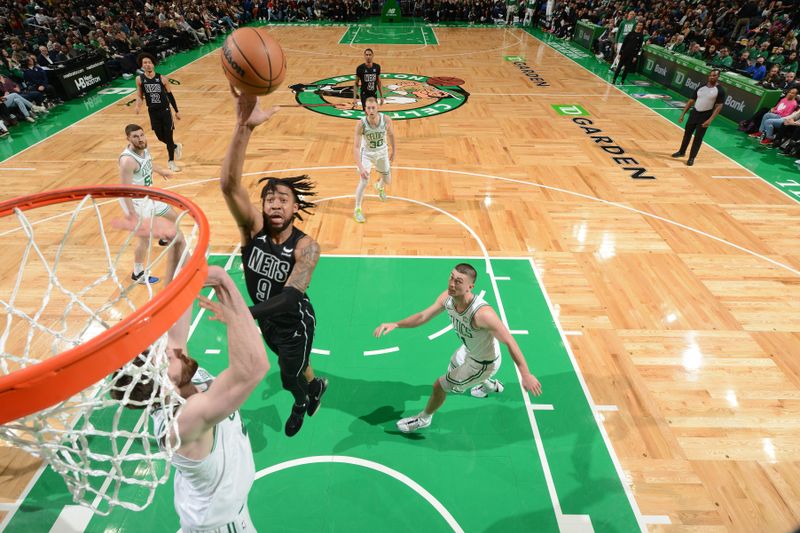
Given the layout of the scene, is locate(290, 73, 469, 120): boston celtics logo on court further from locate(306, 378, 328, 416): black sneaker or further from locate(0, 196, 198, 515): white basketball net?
locate(306, 378, 328, 416): black sneaker

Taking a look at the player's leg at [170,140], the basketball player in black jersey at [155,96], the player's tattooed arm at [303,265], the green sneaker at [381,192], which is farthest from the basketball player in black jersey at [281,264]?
the player's leg at [170,140]

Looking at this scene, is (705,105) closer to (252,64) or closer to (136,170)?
(252,64)

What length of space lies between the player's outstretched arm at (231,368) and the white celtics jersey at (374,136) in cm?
556

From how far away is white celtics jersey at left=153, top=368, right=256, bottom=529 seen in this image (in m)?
2.13

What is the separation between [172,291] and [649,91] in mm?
16777

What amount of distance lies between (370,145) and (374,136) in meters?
0.16

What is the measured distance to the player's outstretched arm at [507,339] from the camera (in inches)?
130

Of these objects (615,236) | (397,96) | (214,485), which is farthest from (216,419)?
(397,96)

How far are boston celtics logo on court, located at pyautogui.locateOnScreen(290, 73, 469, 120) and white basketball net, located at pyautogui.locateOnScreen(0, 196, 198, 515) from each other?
6.96 m

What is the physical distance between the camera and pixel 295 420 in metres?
4.01

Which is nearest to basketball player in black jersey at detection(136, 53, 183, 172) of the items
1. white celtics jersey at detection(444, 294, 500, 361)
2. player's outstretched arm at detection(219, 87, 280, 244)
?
player's outstretched arm at detection(219, 87, 280, 244)

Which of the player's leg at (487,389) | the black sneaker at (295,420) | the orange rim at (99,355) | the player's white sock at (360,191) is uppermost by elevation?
the orange rim at (99,355)

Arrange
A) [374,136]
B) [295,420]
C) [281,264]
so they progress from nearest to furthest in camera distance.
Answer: [281,264] → [295,420] → [374,136]

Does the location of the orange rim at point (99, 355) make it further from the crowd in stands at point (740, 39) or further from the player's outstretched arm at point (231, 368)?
the crowd in stands at point (740, 39)
